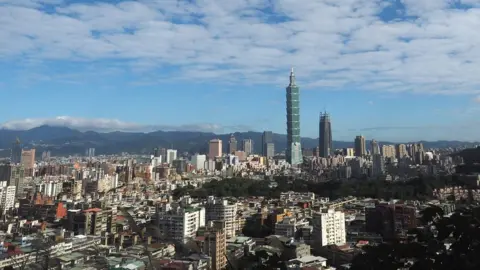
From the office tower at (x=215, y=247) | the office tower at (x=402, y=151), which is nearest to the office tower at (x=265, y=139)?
the office tower at (x=402, y=151)

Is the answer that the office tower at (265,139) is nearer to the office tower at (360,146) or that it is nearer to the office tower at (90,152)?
the office tower at (360,146)

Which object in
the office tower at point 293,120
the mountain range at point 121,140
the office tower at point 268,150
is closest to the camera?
the office tower at point 293,120

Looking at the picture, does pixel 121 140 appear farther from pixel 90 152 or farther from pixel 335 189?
pixel 335 189

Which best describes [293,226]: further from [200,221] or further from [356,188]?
[356,188]

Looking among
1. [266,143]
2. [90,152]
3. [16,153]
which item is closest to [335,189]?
[16,153]

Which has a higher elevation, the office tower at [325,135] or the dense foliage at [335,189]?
the office tower at [325,135]

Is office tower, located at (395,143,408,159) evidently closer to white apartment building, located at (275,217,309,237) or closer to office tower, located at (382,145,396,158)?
office tower, located at (382,145,396,158)

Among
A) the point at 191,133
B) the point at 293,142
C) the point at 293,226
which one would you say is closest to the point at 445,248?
the point at 293,226

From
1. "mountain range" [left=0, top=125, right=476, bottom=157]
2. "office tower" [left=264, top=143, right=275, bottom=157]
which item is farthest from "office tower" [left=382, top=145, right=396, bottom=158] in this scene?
"mountain range" [left=0, top=125, right=476, bottom=157]
